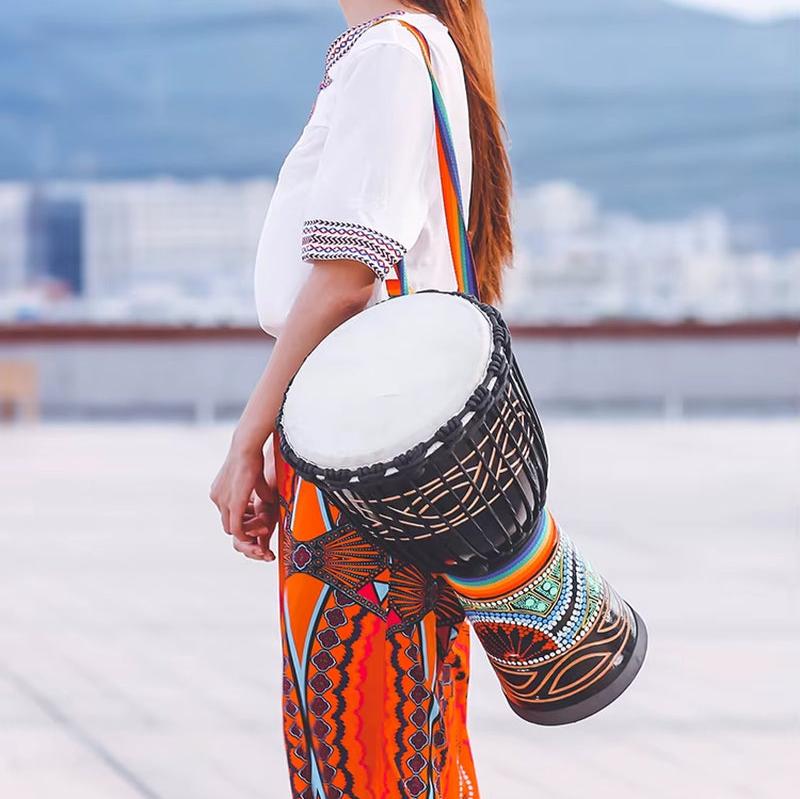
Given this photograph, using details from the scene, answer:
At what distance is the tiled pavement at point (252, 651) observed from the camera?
6.95ft

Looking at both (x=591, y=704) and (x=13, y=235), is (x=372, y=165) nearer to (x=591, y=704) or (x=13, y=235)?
(x=591, y=704)

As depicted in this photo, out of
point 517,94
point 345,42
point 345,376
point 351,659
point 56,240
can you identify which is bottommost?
point 351,659

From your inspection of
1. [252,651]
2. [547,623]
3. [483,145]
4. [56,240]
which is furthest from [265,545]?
[56,240]

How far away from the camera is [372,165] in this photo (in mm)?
992

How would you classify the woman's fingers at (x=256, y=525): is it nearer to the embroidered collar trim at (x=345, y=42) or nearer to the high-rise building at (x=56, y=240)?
the embroidered collar trim at (x=345, y=42)

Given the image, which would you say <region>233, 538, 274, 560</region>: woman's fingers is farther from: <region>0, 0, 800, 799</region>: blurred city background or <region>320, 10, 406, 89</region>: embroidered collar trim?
<region>0, 0, 800, 799</region>: blurred city background

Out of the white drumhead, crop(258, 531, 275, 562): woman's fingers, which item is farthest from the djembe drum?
crop(258, 531, 275, 562): woman's fingers

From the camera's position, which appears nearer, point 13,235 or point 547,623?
point 547,623

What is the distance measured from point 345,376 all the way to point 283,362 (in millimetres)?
74

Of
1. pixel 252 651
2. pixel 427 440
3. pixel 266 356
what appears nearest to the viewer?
pixel 427 440

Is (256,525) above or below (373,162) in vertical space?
below

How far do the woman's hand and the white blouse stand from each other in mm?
123

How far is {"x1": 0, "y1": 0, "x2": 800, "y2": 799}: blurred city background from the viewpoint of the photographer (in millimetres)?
2348

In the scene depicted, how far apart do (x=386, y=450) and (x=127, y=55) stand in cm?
1032
